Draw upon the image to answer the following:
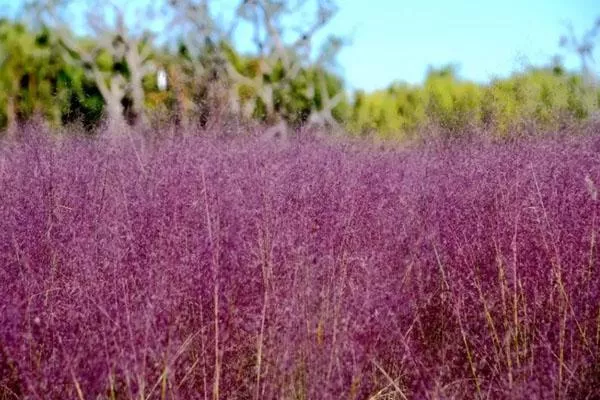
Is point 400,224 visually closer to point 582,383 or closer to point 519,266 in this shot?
point 519,266

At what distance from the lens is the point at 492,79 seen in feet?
10.1

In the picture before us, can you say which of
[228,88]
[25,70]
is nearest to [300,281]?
[228,88]

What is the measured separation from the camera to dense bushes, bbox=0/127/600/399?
157cm

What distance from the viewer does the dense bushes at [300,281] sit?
157cm

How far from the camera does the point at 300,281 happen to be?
1.76 metres

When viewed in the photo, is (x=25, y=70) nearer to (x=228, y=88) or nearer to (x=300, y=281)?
(x=228, y=88)

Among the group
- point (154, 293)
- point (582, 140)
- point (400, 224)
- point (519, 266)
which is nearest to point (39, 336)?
point (154, 293)

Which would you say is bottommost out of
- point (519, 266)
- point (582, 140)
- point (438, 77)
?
point (519, 266)

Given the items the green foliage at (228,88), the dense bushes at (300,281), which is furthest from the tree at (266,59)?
the dense bushes at (300,281)

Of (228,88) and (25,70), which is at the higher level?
(25,70)

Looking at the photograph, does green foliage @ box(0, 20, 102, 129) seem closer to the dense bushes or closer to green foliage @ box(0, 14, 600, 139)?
green foliage @ box(0, 14, 600, 139)

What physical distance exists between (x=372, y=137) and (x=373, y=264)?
10.7 feet

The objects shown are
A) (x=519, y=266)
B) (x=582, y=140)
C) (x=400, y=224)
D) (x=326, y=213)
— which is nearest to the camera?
(x=519, y=266)

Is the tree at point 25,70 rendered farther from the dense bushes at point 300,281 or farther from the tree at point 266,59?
the dense bushes at point 300,281
